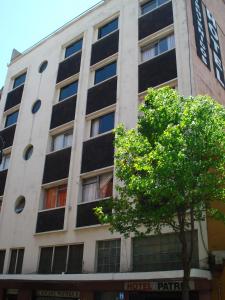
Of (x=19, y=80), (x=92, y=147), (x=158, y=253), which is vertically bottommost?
(x=158, y=253)

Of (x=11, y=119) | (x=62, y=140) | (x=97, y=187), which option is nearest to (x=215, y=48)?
(x=62, y=140)

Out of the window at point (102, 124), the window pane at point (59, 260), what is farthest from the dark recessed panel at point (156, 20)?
the window pane at point (59, 260)

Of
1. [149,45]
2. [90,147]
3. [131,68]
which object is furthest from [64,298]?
[149,45]

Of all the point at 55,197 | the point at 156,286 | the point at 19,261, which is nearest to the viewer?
the point at 156,286

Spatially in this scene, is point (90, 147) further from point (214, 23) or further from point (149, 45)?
point (214, 23)

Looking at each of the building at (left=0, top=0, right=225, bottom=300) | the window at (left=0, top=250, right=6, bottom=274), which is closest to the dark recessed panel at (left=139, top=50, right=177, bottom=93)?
the building at (left=0, top=0, right=225, bottom=300)

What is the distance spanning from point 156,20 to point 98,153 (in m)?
8.09

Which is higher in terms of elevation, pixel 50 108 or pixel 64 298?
pixel 50 108

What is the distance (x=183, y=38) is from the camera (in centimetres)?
1861

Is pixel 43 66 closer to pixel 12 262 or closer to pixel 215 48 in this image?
pixel 215 48

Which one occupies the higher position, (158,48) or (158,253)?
(158,48)

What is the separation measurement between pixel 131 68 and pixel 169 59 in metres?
2.47

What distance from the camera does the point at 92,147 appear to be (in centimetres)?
1953

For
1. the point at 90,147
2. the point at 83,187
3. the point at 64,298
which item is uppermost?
the point at 90,147
